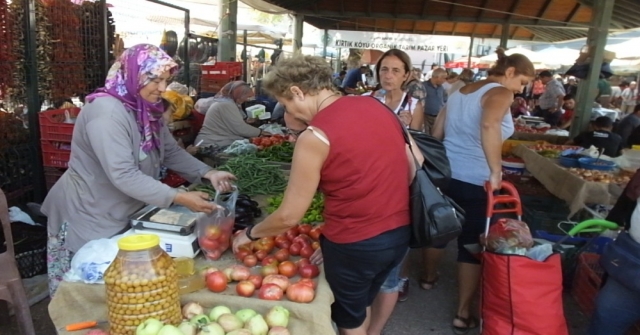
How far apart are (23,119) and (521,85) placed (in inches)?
168

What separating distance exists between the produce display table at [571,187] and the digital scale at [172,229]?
3606mm

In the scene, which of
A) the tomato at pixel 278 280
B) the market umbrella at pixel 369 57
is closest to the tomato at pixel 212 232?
the tomato at pixel 278 280

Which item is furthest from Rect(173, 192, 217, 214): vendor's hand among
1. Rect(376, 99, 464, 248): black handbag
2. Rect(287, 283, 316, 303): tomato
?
Rect(376, 99, 464, 248): black handbag

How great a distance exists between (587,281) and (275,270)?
262cm

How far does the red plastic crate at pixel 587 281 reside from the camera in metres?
3.49

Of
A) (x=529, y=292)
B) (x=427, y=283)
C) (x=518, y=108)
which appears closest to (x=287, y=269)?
(x=529, y=292)

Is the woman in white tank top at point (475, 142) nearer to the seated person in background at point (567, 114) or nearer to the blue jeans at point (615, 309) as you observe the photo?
the blue jeans at point (615, 309)

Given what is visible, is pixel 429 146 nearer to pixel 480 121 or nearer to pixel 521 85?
pixel 480 121

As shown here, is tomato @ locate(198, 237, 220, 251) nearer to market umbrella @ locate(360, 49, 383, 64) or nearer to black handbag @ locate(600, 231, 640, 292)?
black handbag @ locate(600, 231, 640, 292)

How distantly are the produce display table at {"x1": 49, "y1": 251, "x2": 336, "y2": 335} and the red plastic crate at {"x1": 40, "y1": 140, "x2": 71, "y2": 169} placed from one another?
2.58 meters

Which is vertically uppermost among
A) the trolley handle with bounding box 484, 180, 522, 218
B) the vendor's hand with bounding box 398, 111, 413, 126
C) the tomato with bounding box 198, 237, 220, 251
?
the vendor's hand with bounding box 398, 111, 413, 126

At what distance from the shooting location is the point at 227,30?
9.34m

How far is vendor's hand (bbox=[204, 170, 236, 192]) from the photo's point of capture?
270 centimetres

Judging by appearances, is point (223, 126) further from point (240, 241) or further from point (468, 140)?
point (240, 241)
